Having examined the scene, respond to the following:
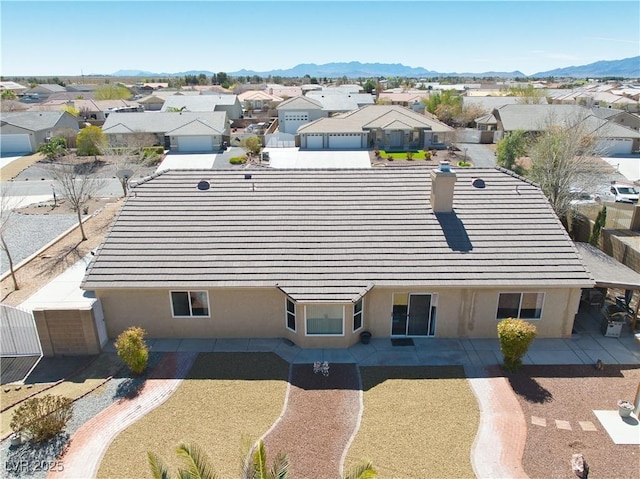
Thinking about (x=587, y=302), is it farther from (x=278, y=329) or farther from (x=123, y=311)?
(x=123, y=311)

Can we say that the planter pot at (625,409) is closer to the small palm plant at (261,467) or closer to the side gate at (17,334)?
the small palm plant at (261,467)

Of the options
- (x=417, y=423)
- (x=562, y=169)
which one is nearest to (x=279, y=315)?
(x=417, y=423)

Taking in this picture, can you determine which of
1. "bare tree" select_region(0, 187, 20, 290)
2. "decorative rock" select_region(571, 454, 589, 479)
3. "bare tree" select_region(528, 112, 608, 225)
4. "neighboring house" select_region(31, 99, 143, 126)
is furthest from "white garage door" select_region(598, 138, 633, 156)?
"neighboring house" select_region(31, 99, 143, 126)

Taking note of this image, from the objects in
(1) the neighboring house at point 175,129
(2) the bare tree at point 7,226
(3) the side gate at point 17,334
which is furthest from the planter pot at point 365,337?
(1) the neighboring house at point 175,129

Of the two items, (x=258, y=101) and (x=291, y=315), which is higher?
(x=258, y=101)

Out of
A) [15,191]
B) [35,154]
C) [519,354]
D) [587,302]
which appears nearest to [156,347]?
[519,354]

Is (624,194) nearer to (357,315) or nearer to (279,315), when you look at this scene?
(357,315)
